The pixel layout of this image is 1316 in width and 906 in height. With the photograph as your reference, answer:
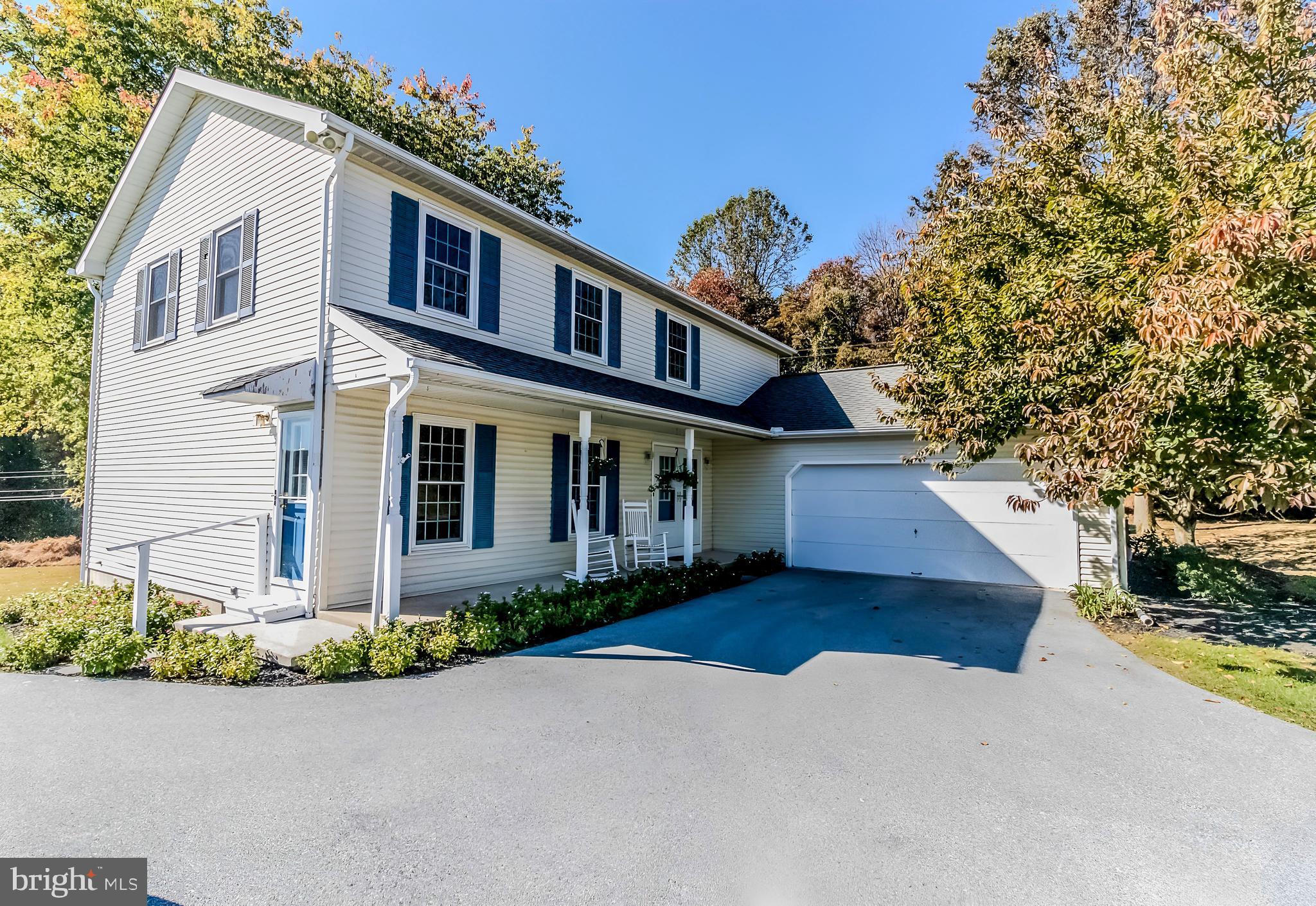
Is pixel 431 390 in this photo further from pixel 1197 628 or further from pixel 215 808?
pixel 1197 628

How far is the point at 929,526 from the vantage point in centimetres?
1080

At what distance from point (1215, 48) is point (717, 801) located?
8069mm

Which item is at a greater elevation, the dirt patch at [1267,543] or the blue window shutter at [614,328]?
the blue window shutter at [614,328]

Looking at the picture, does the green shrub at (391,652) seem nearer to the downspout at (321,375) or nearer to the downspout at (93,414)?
the downspout at (321,375)

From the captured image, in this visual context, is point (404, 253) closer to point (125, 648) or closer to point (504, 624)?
point (504, 624)

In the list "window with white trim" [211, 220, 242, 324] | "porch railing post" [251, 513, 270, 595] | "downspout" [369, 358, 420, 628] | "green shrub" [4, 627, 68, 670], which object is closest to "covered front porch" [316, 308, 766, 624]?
"downspout" [369, 358, 420, 628]

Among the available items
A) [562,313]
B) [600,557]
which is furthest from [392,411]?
[600,557]

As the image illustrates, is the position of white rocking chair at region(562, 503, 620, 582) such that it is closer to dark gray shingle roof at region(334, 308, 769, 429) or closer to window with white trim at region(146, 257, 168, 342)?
dark gray shingle roof at region(334, 308, 769, 429)

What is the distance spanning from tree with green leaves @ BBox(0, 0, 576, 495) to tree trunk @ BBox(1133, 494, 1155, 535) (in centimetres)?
2252

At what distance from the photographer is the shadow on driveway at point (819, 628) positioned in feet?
19.9

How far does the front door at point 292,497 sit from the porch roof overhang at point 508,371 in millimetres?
1497

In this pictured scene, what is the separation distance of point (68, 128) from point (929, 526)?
19.3 m

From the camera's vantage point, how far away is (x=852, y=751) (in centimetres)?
392

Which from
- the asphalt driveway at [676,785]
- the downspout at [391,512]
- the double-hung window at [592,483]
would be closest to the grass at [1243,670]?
the asphalt driveway at [676,785]
